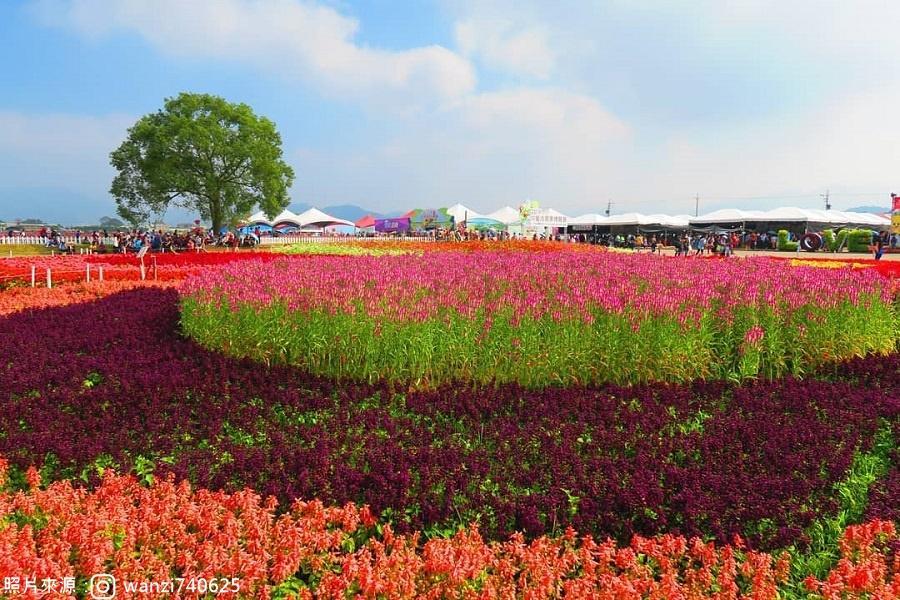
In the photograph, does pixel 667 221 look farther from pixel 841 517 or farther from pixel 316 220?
pixel 841 517

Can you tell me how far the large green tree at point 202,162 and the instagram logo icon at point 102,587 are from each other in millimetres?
33988

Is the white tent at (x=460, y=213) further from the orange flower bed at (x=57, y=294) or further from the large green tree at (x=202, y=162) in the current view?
the orange flower bed at (x=57, y=294)

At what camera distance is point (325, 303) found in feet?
18.2

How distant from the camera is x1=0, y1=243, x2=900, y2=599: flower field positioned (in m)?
2.64

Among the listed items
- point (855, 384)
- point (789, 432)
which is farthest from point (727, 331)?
point (789, 432)

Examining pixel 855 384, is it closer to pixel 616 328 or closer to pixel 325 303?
pixel 616 328

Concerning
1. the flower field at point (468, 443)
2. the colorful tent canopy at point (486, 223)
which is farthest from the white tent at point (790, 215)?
the flower field at point (468, 443)

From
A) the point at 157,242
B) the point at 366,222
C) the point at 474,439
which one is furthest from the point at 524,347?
the point at 366,222

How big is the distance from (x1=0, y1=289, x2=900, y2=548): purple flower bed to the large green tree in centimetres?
3056

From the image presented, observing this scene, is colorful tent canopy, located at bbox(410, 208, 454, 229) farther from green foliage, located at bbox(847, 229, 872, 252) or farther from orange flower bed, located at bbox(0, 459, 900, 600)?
orange flower bed, located at bbox(0, 459, 900, 600)

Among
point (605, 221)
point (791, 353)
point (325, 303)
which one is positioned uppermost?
point (605, 221)

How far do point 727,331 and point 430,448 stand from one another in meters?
3.66

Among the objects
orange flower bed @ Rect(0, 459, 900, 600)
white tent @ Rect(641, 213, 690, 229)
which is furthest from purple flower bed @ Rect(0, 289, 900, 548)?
white tent @ Rect(641, 213, 690, 229)

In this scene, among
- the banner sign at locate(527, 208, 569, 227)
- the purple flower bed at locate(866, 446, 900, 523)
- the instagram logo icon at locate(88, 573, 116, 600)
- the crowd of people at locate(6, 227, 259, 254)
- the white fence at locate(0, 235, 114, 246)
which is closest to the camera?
the instagram logo icon at locate(88, 573, 116, 600)
